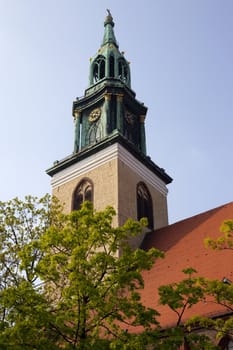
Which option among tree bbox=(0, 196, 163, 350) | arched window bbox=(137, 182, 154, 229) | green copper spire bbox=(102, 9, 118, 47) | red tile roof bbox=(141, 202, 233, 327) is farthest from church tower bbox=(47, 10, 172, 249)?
tree bbox=(0, 196, 163, 350)

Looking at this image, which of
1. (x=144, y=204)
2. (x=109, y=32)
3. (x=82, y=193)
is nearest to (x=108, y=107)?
(x=82, y=193)

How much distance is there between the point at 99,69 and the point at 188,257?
1251 centimetres

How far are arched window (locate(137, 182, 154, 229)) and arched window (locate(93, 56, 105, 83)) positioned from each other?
6998 millimetres

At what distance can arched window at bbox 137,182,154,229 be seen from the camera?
60.9 feet

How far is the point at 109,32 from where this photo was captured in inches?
1002

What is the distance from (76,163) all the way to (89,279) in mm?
12467

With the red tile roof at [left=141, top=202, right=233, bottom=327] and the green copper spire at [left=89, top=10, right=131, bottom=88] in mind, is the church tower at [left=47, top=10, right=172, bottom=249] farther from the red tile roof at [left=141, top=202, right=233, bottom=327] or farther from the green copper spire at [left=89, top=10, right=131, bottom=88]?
the red tile roof at [left=141, top=202, right=233, bottom=327]

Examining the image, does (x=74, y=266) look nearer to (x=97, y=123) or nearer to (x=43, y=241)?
(x=43, y=241)

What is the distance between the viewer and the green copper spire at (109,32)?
24562mm

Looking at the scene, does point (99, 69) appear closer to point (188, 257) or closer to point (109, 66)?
point (109, 66)

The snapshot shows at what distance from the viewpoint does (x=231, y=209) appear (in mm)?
15695

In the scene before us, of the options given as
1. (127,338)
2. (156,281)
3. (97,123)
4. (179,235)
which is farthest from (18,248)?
(97,123)

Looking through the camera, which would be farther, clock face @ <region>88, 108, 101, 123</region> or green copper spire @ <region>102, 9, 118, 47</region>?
green copper spire @ <region>102, 9, 118, 47</region>

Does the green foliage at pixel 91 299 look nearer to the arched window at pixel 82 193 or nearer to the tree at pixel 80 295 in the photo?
the tree at pixel 80 295
